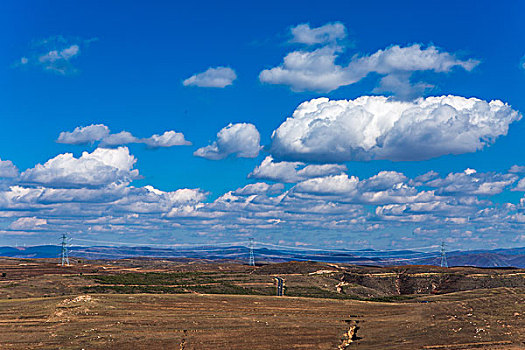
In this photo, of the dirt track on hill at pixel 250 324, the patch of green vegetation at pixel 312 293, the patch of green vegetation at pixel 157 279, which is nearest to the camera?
the dirt track on hill at pixel 250 324

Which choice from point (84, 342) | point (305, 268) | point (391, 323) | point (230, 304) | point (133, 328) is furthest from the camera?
point (305, 268)

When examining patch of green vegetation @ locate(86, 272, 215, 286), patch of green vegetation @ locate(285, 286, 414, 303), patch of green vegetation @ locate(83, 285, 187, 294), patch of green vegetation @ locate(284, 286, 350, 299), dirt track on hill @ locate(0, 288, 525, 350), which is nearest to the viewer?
dirt track on hill @ locate(0, 288, 525, 350)

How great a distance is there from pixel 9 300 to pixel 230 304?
150 feet

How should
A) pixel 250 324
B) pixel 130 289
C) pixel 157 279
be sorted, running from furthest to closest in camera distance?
1. pixel 157 279
2. pixel 130 289
3. pixel 250 324

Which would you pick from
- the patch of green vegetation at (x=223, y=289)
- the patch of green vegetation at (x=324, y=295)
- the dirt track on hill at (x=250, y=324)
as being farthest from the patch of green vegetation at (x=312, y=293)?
the dirt track on hill at (x=250, y=324)

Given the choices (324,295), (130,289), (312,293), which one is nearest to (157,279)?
(130,289)

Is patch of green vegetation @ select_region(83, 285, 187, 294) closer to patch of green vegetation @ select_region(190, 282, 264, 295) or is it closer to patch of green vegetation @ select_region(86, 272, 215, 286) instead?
patch of green vegetation @ select_region(190, 282, 264, 295)

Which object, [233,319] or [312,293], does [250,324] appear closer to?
[233,319]

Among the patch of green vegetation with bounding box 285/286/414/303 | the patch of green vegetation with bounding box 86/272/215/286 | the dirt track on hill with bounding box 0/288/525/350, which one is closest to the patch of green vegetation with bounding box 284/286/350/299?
the patch of green vegetation with bounding box 285/286/414/303

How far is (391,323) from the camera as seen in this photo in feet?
295

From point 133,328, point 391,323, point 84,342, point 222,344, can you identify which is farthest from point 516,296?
point 84,342

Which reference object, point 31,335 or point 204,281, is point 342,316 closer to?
point 31,335

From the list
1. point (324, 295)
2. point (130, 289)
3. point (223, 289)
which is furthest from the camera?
point (223, 289)

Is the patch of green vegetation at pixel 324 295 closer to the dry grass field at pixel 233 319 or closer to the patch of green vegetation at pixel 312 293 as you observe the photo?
the patch of green vegetation at pixel 312 293
